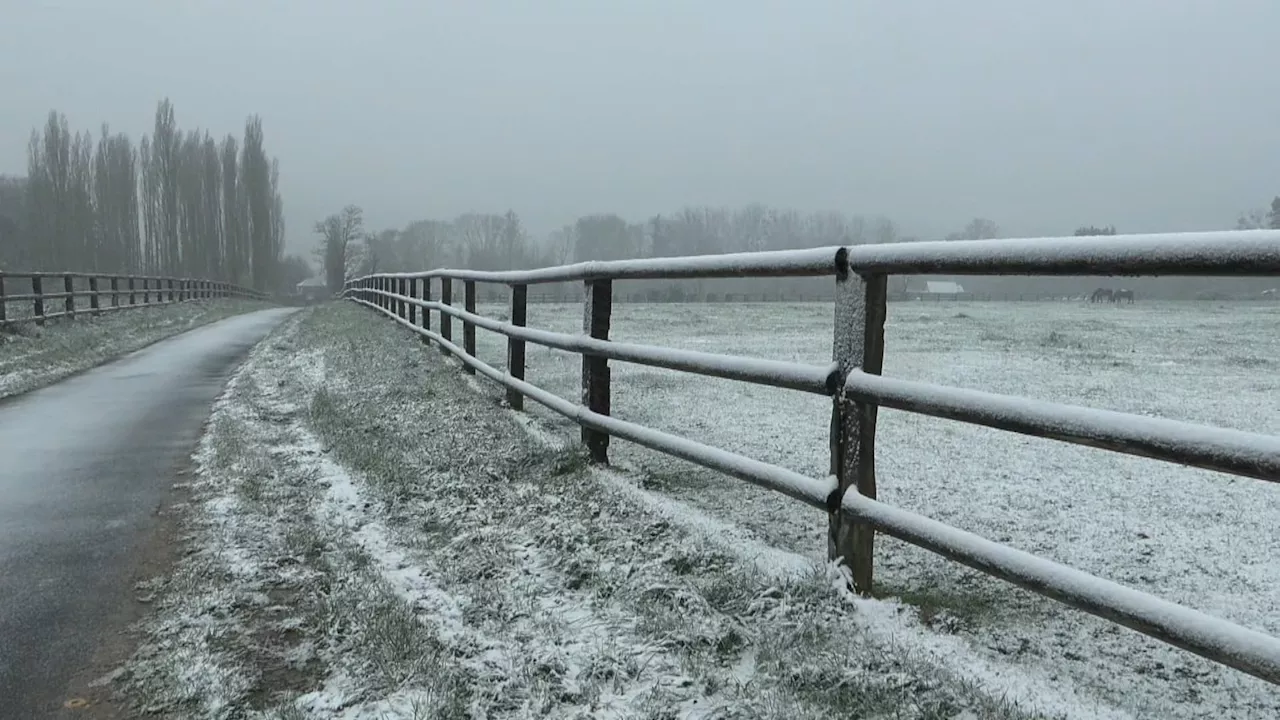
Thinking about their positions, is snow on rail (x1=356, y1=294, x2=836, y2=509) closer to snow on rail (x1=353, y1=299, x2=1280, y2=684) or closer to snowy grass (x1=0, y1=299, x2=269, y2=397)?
snow on rail (x1=353, y1=299, x2=1280, y2=684)

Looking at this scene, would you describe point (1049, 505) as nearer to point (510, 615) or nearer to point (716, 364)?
point (716, 364)

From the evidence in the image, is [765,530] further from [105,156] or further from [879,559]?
[105,156]

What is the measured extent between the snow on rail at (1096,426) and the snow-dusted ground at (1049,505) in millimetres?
750

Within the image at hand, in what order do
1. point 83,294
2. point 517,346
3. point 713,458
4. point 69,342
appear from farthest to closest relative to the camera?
1. point 83,294
2. point 69,342
3. point 517,346
4. point 713,458

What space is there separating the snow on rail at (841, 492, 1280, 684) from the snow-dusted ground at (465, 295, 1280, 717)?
0.34 meters

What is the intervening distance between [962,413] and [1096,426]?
0.41 metres

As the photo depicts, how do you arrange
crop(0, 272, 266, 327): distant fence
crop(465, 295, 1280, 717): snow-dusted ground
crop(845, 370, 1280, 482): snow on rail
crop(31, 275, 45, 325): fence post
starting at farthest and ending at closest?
crop(31, 275, 45, 325): fence post → crop(0, 272, 266, 327): distant fence → crop(465, 295, 1280, 717): snow-dusted ground → crop(845, 370, 1280, 482): snow on rail

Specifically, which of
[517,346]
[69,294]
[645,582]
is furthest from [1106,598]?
[69,294]

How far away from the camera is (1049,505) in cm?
418

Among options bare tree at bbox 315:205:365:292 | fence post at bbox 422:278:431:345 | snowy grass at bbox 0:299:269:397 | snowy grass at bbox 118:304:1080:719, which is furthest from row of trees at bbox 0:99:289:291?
snowy grass at bbox 118:304:1080:719

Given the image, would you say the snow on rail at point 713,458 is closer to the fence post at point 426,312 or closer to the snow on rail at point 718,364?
the snow on rail at point 718,364

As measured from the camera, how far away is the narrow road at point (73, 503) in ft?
8.81

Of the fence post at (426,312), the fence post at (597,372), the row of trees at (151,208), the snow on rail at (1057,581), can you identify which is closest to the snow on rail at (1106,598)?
the snow on rail at (1057,581)

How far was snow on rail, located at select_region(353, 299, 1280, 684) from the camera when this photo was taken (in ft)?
5.81
